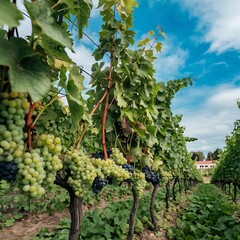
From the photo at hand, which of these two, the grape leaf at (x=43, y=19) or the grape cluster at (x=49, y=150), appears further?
the grape cluster at (x=49, y=150)

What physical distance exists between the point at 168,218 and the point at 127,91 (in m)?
5.84

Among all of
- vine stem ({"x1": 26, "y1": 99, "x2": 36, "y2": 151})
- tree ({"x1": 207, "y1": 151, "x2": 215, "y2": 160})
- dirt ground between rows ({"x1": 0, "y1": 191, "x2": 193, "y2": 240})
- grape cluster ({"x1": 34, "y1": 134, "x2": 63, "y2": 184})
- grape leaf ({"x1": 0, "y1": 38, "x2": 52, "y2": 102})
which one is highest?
tree ({"x1": 207, "y1": 151, "x2": 215, "y2": 160})

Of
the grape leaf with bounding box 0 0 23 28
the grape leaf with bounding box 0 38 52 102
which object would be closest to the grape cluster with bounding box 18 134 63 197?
the grape leaf with bounding box 0 38 52 102

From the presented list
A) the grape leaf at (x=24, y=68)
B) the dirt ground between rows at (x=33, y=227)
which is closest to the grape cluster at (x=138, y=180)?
the dirt ground between rows at (x=33, y=227)

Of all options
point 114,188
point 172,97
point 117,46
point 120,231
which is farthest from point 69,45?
point 114,188

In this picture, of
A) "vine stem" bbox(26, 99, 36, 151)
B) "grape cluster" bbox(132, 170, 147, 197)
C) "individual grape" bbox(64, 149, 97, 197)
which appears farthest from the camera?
"grape cluster" bbox(132, 170, 147, 197)

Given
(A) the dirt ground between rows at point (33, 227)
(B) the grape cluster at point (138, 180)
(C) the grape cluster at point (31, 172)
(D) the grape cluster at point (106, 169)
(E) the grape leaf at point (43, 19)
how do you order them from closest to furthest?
(E) the grape leaf at point (43, 19) → (C) the grape cluster at point (31, 172) → (D) the grape cluster at point (106, 169) → (B) the grape cluster at point (138, 180) → (A) the dirt ground between rows at point (33, 227)

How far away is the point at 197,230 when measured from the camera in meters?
6.68

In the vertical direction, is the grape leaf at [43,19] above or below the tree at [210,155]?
below

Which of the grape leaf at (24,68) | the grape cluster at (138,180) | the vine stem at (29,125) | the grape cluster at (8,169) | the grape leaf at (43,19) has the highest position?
the grape leaf at (43,19)

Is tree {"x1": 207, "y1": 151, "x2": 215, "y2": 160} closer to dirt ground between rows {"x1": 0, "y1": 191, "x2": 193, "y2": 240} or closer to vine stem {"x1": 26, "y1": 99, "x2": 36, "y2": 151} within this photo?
dirt ground between rows {"x1": 0, "y1": 191, "x2": 193, "y2": 240}

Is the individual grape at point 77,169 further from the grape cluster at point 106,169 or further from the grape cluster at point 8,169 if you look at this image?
the grape cluster at point 8,169

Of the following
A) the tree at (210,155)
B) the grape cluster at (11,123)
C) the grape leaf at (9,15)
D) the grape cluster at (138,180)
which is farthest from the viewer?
the tree at (210,155)

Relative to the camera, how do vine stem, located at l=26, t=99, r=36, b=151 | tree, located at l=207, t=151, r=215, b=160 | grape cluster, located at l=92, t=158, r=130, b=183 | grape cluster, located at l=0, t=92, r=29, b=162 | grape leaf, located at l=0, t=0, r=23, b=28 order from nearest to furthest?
grape leaf, located at l=0, t=0, r=23, b=28 < grape cluster, located at l=0, t=92, r=29, b=162 < vine stem, located at l=26, t=99, r=36, b=151 < grape cluster, located at l=92, t=158, r=130, b=183 < tree, located at l=207, t=151, r=215, b=160
